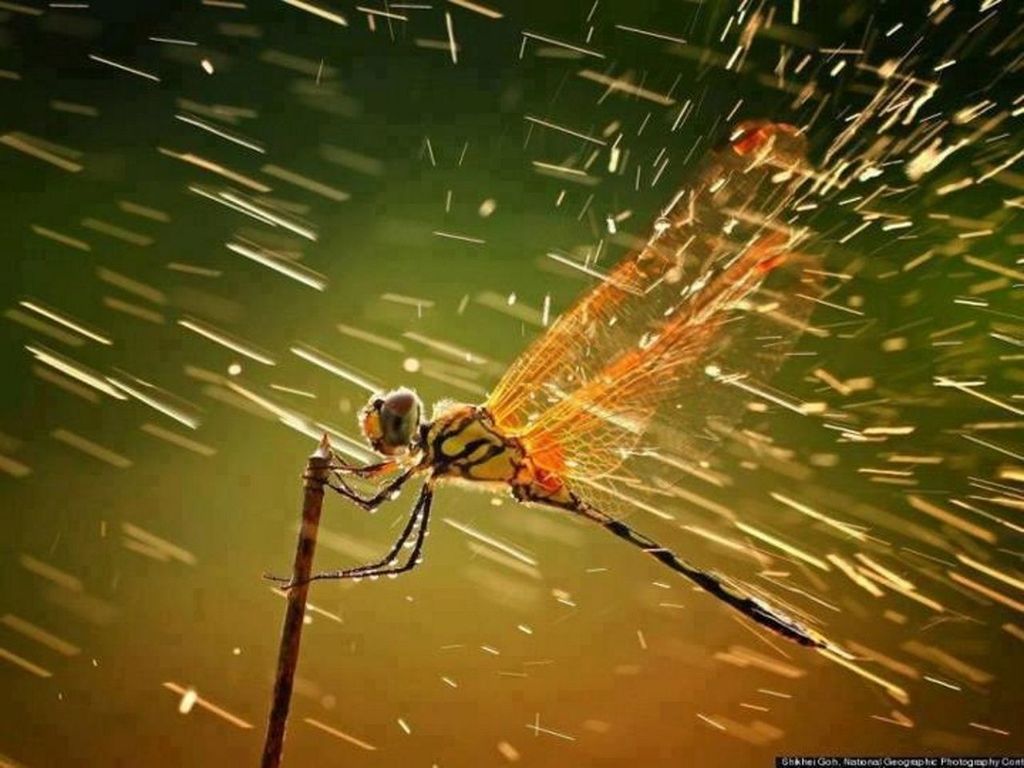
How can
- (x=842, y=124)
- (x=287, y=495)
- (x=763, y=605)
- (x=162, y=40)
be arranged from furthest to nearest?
(x=162, y=40), (x=287, y=495), (x=842, y=124), (x=763, y=605)

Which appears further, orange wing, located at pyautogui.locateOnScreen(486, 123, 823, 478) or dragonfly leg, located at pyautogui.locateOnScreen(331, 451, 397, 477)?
orange wing, located at pyautogui.locateOnScreen(486, 123, 823, 478)

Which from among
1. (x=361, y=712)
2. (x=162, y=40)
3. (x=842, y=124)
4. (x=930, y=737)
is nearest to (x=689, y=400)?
(x=842, y=124)

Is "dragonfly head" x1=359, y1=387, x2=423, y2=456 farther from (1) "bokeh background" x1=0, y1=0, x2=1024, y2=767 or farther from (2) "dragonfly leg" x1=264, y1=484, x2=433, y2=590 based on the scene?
(1) "bokeh background" x1=0, y1=0, x2=1024, y2=767

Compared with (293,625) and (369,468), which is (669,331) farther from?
(293,625)

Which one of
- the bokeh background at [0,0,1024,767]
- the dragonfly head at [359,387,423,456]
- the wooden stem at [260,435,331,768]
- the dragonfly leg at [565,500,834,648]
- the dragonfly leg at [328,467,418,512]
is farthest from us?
the bokeh background at [0,0,1024,767]

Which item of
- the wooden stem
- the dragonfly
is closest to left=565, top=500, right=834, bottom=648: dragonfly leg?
the dragonfly

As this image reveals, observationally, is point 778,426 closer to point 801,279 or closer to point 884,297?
point 884,297
